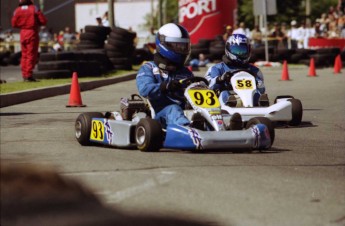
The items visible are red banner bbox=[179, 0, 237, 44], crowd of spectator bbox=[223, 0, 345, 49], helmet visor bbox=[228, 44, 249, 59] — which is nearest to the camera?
helmet visor bbox=[228, 44, 249, 59]

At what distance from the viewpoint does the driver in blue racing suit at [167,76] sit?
8.77 metres

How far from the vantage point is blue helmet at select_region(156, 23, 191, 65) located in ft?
30.2

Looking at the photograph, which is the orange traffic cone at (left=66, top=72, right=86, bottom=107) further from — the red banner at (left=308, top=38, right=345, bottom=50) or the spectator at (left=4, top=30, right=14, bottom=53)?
the spectator at (left=4, top=30, right=14, bottom=53)

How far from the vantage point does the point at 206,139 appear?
809 centimetres

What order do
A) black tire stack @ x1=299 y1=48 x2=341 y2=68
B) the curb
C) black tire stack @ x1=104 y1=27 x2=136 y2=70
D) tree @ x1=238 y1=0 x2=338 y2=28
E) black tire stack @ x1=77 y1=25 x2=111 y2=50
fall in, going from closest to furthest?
the curb, black tire stack @ x1=104 y1=27 x2=136 y2=70, black tire stack @ x1=77 y1=25 x2=111 y2=50, black tire stack @ x1=299 y1=48 x2=341 y2=68, tree @ x1=238 y1=0 x2=338 y2=28

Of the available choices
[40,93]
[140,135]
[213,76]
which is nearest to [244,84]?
[213,76]

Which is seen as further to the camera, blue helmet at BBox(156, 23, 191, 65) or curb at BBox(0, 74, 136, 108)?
curb at BBox(0, 74, 136, 108)

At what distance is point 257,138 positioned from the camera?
8336mm

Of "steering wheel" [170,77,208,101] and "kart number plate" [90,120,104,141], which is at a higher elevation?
"steering wheel" [170,77,208,101]

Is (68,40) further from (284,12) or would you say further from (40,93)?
(40,93)

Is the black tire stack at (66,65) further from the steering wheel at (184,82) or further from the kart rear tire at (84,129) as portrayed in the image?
the steering wheel at (184,82)

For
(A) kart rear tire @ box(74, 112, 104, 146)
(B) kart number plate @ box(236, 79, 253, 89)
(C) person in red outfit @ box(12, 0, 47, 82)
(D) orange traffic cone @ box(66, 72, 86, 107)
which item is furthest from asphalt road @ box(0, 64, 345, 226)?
(C) person in red outfit @ box(12, 0, 47, 82)

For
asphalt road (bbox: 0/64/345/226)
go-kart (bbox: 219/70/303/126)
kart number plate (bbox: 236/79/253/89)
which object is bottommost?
asphalt road (bbox: 0/64/345/226)

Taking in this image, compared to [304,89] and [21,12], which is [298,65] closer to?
[304,89]
